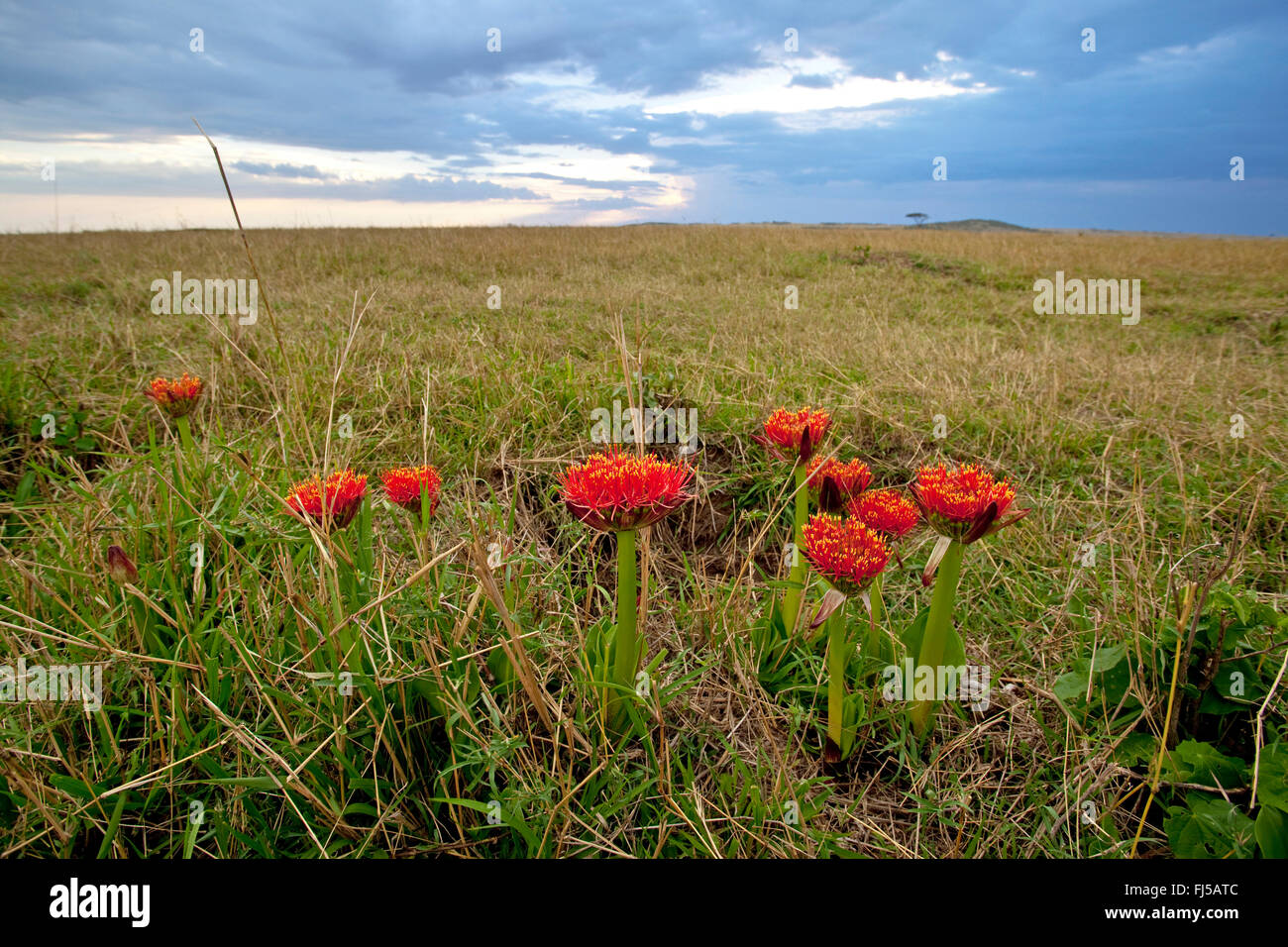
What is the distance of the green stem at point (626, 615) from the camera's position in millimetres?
1496

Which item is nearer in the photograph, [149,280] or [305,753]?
[305,753]

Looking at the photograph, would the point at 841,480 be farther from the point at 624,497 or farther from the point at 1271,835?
the point at 1271,835

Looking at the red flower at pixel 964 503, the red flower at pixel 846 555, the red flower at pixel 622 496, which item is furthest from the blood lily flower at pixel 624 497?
the red flower at pixel 964 503

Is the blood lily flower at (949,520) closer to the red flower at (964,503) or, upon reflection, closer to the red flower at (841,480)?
the red flower at (964,503)

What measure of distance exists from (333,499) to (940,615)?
165cm

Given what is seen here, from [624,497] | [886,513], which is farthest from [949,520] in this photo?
[624,497]

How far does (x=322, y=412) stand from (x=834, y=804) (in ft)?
10.8

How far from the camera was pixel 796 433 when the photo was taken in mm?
1918

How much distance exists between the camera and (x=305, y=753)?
164cm

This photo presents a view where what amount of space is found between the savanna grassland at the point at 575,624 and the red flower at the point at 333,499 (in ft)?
0.24

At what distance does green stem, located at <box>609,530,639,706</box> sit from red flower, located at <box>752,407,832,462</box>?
25.5 inches
